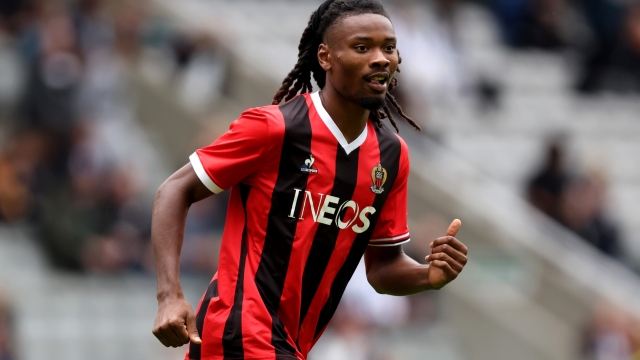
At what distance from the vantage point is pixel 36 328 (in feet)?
36.5

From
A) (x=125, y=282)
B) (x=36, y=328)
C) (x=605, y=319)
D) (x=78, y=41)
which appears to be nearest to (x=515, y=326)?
(x=605, y=319)

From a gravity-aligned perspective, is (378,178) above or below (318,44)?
below

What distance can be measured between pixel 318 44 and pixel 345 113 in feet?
1.23

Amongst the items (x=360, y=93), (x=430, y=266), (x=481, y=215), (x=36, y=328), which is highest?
(x=360, y=93)

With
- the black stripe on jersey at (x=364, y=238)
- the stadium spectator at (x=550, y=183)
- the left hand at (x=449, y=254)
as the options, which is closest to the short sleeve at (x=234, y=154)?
the black stripe on jersey at (x=364, y=238)

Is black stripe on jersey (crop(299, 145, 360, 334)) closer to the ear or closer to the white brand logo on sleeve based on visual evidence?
the white brand logo on sleeve

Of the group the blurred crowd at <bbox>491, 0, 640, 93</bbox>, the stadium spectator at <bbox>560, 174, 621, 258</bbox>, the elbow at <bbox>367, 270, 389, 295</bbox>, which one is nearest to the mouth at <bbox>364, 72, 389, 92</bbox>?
the elbow at <bbox>367, 270, 389, 295</bbox>

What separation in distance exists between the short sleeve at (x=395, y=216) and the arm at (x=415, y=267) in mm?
65

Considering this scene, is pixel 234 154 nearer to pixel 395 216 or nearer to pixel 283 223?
pixel 283 223

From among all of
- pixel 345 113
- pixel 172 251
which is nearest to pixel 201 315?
pixel 172 251

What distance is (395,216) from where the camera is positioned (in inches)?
201

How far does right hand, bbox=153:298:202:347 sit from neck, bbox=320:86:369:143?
3.45 feet

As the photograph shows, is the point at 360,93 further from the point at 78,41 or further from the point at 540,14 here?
the point at 540,14

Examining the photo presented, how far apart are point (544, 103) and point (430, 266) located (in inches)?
475
